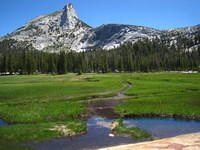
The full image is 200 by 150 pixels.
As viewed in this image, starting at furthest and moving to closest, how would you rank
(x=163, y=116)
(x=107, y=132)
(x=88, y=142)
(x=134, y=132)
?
(x=163, y=116), (x=107, y=132), (x=134, y=132), (x=88, y=142)

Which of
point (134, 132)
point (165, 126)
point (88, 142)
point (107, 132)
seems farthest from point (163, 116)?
point (88, 142)

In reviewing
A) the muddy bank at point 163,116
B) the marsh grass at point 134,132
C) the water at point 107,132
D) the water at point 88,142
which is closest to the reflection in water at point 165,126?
the water at point 107,132

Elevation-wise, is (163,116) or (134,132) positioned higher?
(134,132)

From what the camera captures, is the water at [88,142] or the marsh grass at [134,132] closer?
the water at [88,142]

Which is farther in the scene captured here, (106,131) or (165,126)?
(165,126)

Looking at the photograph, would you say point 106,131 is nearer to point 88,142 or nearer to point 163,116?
point 88,142

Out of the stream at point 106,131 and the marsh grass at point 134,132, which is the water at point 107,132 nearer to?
the stream at point 106,131

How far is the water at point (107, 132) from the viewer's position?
20438 millimetres

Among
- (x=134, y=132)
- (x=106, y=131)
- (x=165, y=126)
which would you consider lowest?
(x=165, y=126)

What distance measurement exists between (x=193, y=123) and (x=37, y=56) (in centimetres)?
14365

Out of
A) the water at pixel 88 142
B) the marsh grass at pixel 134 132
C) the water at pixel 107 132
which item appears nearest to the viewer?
the water at pixel 88 142

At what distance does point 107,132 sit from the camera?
24.9 m

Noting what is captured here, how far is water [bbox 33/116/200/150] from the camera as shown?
2044cm

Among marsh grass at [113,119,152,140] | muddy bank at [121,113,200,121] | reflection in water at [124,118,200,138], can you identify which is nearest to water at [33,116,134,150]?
marsh grass at [113,119,152,140]
